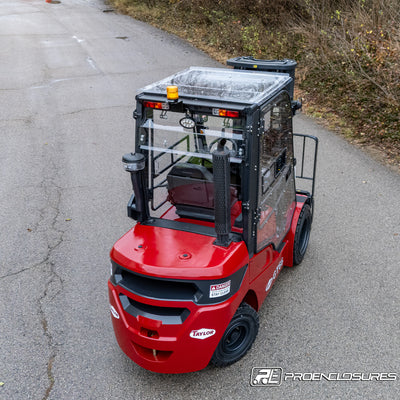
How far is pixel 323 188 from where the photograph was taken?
752cm

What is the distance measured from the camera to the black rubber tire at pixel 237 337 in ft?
13.4

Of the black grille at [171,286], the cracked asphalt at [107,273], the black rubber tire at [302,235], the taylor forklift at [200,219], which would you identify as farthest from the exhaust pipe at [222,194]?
the black rubber tire at [302,235]

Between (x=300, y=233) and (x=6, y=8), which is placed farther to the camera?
(x=6, y=8)

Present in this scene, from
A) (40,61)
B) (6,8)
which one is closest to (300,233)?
(40,61)

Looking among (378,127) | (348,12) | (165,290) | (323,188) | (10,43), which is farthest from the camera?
(10,43)

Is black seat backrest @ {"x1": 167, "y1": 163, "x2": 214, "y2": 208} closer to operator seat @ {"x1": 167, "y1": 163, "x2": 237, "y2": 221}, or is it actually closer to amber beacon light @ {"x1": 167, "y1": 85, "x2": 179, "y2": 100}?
operator seat @ {"x1": 167, "y1": 163, "x2": 237, "y2": 221}

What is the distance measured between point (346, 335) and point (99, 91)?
989 cm

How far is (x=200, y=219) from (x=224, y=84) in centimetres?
132

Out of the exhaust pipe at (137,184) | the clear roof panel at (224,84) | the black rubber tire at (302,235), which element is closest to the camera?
the exhaust pipe at (137,184)

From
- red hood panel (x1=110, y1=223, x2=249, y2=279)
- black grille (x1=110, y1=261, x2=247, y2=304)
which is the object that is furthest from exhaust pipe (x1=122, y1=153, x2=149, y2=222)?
black grille (x1=110, y1=261, x2=247, y2=304)

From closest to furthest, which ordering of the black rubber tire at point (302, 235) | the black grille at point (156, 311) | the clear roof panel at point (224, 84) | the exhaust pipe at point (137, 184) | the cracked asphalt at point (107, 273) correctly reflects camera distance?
the black grille at point (156, 311), the exhaust pipe at point (137, 184), the clear roof panel at point (224, 84), the cracked asphalt at point (107, 273), the black rubber tire at point (302, 235)

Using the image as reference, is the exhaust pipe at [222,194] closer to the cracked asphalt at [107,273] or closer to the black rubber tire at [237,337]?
the black rubber tire at [237,337]

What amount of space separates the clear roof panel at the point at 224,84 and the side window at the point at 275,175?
0.18 metres

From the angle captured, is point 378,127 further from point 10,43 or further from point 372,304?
point 10,43
